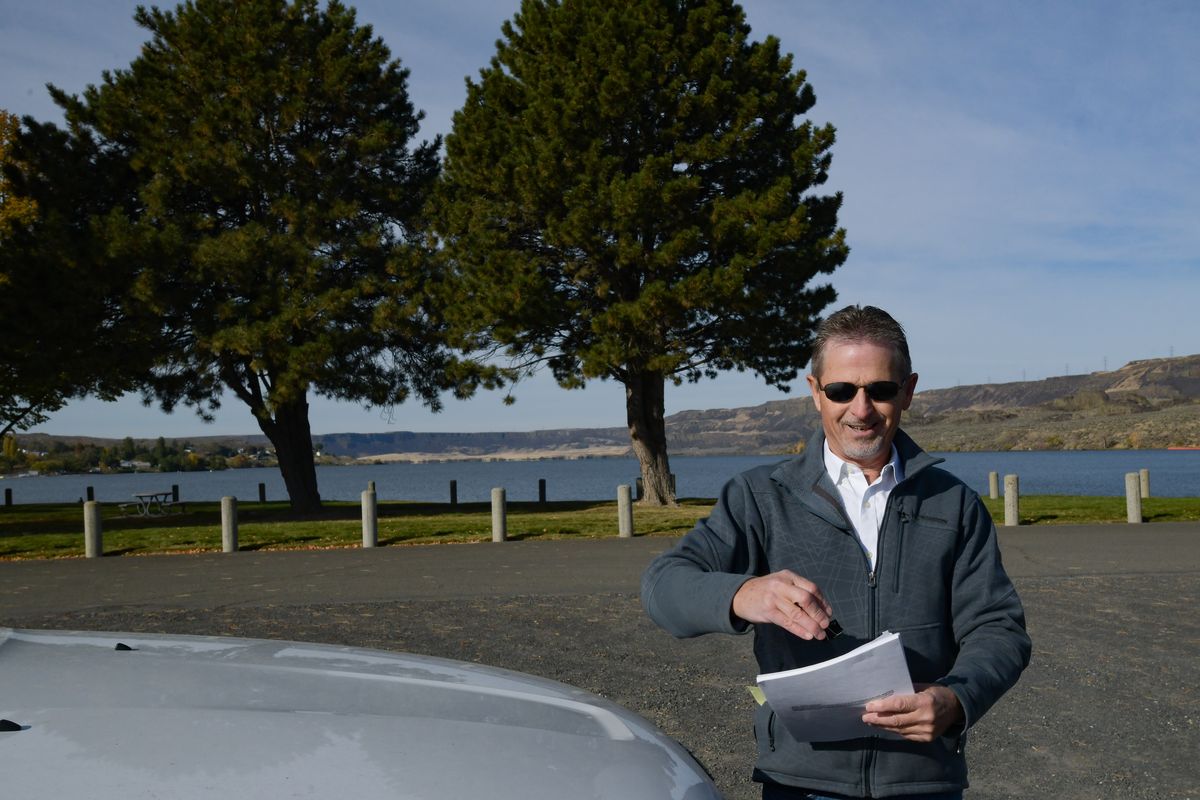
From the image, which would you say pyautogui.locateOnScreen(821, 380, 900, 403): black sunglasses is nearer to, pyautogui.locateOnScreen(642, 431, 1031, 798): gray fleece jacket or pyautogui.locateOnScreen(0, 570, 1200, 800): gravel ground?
pyautogui.locateOnScreen(642, 431, 1031, 798): gray fleece jacket

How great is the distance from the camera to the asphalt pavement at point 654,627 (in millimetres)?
4816

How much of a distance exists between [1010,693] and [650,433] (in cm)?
1979

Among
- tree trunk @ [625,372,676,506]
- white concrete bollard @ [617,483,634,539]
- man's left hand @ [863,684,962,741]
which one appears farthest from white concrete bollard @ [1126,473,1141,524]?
man's left hand @ [863,684,962,741]

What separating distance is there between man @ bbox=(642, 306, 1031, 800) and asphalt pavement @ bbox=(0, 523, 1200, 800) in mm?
2249

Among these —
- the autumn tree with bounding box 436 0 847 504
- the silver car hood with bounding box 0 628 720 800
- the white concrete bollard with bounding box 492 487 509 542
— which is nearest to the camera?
the silver car hood with bounding box 0 628 720 800

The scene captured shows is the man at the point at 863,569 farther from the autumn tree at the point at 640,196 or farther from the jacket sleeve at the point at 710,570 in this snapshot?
the autumn tree at the point at 640,196

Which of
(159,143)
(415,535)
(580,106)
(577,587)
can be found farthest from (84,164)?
(577,587)

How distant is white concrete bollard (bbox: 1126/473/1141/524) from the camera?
55.4 ft

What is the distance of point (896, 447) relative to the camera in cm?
244

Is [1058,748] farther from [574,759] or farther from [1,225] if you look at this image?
[1,225]

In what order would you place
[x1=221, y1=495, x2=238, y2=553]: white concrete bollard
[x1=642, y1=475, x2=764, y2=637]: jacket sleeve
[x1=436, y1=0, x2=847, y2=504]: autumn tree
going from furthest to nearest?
[x1=436, y1=0, x2=847, y2=504]: autumn tree → [x1=221, y1=495, x2=238, y2=553]: white concrete bollard → [x1=642, y1=475, x2=764, y2=637]: jacket sleeve

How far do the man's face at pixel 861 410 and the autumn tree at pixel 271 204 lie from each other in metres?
22.2

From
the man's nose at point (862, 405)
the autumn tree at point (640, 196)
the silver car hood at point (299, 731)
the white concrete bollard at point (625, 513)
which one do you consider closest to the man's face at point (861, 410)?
the man's nose at point (862, 405)

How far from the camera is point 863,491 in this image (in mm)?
2391
